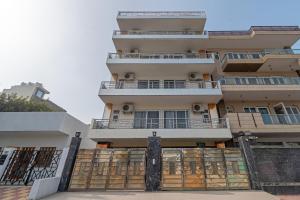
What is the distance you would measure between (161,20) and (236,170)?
13.0m

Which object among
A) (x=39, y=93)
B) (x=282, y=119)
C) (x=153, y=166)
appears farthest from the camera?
(x=39, y=93)

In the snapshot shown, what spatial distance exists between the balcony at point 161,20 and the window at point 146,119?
27.9 feet

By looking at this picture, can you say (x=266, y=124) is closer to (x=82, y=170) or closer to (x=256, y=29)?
(x=256, y=29)

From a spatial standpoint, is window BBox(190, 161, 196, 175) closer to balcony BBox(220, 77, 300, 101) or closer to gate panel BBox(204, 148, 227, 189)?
gate panel BBox(204, 148, 227, 189)

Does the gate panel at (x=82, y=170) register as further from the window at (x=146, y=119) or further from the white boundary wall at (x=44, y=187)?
the window at (x=146, y=119)

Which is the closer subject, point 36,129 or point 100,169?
point 100,169

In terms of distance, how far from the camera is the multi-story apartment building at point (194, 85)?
9742mm

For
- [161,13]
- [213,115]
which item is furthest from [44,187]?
[161,13]

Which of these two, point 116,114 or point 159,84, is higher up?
point 159,84

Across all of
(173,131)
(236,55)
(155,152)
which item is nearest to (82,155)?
(155,152)

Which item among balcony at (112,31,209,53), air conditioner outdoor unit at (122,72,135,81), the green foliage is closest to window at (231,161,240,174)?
air conditioner outdoor unit at (122,72,135,81)

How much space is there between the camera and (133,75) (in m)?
12.4

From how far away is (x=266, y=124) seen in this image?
10.0 m

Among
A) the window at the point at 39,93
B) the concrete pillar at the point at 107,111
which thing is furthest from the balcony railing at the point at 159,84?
the window at the point at 39,93
